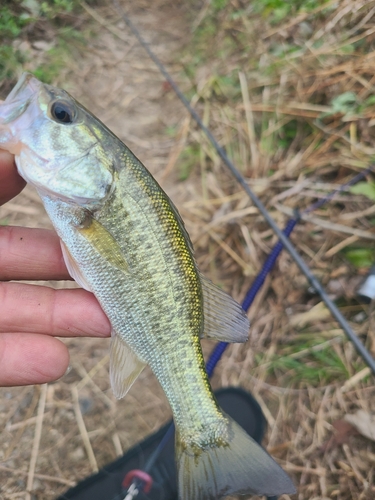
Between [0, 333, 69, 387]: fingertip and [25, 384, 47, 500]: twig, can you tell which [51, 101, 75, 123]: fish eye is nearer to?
[0, 333, 69, 387]: fingertip

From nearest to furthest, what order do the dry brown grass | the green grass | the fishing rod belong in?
1. the fishing rod
2. the dry brown grass
3. the green grass

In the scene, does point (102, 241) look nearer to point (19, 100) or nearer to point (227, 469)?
point (19, 100)

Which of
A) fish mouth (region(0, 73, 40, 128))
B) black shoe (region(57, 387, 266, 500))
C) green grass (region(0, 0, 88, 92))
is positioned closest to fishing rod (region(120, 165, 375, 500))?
black shoe (region(57, 387, 266, 500))

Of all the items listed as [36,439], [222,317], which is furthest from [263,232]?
[36,439]

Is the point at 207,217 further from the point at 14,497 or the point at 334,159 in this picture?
the point at 14,497

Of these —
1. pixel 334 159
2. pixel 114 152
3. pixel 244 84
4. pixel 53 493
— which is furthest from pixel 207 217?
pixel 53 493

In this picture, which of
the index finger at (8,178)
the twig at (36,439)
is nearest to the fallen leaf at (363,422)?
the twig at (36,439)

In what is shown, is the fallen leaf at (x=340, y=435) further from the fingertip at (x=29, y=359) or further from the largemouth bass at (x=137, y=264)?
the fingertip at (x=29, y=359)
